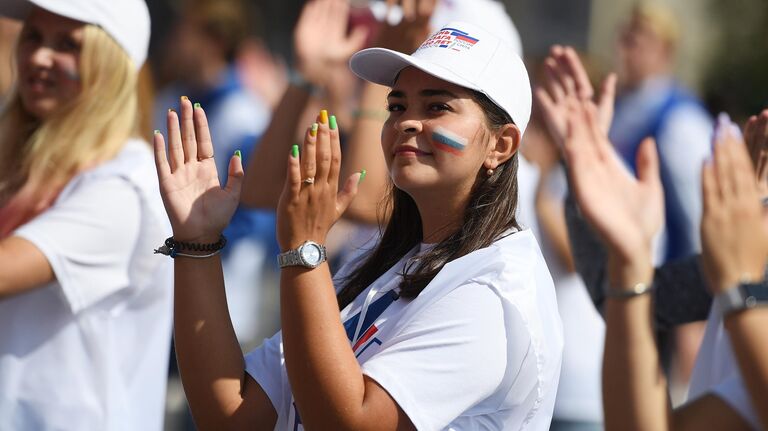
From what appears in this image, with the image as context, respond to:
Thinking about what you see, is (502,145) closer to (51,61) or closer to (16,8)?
(51,61)

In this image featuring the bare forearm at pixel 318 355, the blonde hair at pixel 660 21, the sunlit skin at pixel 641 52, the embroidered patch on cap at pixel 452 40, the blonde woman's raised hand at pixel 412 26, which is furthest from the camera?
the blonde hair at pixel 660 21

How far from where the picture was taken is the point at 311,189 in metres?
2.23

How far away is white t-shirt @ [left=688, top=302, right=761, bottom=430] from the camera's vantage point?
2176 millimetres

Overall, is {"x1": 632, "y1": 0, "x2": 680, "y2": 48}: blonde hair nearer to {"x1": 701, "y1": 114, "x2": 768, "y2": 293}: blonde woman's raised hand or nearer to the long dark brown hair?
the long dark brown hair

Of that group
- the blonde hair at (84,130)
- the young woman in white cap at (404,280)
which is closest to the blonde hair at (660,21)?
the blonde hair at (84,130)

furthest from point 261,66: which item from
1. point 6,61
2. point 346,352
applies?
point 346,352

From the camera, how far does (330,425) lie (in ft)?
7.15

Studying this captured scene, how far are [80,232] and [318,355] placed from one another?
1.27 m

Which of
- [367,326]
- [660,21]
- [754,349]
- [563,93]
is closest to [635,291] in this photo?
[754,349]

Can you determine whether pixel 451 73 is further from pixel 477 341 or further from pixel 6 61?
pixel 6 61

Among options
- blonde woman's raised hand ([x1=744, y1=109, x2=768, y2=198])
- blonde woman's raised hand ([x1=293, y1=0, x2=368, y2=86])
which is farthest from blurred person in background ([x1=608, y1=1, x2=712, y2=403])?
blonde woman's raised hand ([x1=293, y1=0, x2=368, y2=86])

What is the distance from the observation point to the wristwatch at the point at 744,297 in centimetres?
207

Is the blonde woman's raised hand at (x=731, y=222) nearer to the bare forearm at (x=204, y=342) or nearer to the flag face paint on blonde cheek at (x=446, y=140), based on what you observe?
the flag face paint on blonde cheek at (x=446, y=140)

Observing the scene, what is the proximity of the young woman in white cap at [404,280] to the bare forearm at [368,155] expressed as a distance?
3.49 ft
